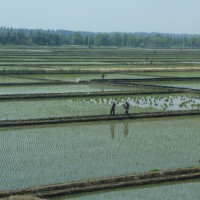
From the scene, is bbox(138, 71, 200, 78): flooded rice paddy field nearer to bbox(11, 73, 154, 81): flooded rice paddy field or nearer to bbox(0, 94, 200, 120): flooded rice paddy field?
bbox(11, 73, 154, 81): flooded rice paddy field

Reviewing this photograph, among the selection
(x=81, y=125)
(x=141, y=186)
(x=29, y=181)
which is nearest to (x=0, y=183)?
(x=29, y=181)

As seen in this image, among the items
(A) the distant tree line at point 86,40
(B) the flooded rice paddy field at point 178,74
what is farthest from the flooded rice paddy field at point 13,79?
(A) the distant tree line at point 86,40

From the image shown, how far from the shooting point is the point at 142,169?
10305 mm

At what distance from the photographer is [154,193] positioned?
9062mm

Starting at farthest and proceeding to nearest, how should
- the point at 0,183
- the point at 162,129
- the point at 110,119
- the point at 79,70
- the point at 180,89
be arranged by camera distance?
the point at 79,70 → the point at 180,89 → the point at 110,119 → the point at 162,129 → the point at 0,183

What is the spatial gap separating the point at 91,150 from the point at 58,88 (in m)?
12.1

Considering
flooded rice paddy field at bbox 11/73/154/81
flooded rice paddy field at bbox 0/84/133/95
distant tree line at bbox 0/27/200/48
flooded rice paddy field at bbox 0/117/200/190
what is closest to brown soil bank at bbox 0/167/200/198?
flooded rice paddy field at bbox 0/117/200/190

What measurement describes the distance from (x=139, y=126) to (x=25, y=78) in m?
13.3

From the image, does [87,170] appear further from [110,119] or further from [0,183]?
[110,119]

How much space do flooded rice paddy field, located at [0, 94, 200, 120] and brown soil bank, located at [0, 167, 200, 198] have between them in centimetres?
696

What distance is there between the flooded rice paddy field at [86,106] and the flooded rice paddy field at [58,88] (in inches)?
92.9

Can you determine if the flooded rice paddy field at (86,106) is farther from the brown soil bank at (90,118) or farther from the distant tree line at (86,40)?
the distant tree line at (86,40)

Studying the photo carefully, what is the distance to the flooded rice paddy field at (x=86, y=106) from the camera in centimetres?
1667

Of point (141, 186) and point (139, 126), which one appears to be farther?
point (139, 126)
